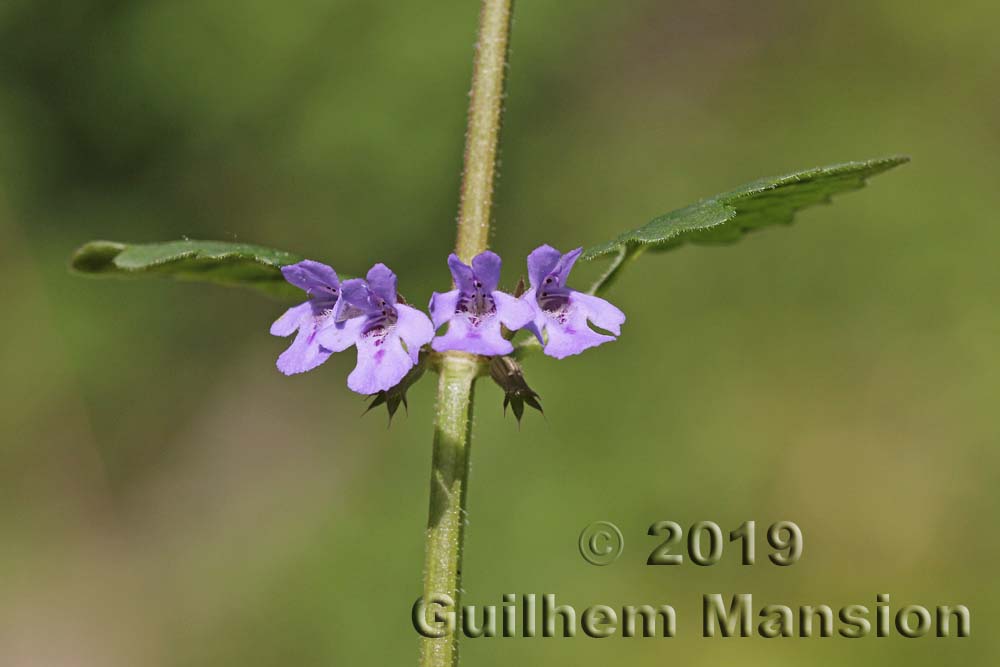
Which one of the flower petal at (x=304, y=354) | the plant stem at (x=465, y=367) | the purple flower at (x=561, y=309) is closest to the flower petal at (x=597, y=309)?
the purple flower at (x=561, y=309)

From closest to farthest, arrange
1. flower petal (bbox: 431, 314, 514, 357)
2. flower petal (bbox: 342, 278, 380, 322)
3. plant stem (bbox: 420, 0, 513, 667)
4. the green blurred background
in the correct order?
flower petal (bbox: 431, 314, 514, 357), flower petal (bbox: 342, 278, 380, 322), plant stem (bbox: 420, 0, 513, 667), the green blurred background

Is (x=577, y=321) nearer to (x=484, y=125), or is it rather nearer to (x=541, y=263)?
(x=541, y=263)

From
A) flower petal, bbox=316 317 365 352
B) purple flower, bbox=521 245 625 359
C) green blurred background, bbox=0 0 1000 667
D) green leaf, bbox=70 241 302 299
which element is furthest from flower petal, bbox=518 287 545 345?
green blurred background, bbox=0 0 1000 667

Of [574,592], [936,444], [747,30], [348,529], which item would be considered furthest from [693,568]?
[747,30]

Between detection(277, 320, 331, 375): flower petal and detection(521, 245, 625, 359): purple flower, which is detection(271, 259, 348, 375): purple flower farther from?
detection(521, 245, 625, 359): purple flower

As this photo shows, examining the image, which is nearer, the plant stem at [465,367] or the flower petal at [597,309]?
the flower petal at [597,309]

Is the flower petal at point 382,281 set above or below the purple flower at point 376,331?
above

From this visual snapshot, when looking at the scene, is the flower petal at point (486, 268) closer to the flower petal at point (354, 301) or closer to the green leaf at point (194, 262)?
the flower petal at point (354, 301)
